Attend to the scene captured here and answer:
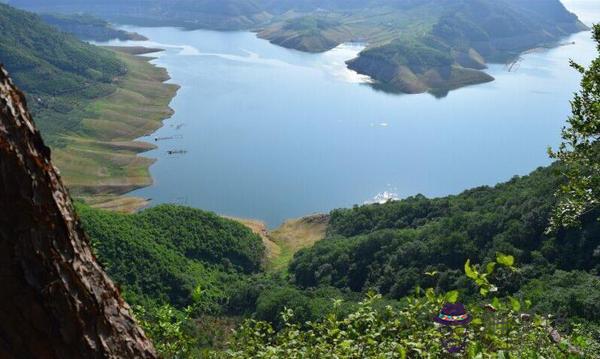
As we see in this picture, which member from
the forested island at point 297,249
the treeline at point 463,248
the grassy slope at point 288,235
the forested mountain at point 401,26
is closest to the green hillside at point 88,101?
the forested island at point 297,249

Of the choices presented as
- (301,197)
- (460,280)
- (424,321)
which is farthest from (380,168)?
(424,321)

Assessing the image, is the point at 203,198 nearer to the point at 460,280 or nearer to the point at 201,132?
the point at 201,132

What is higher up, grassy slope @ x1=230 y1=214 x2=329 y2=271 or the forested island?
the forested island

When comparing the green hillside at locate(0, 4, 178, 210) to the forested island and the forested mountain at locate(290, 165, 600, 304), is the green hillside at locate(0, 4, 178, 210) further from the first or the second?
the forested mountain at locate(290, 165, 600, 304)

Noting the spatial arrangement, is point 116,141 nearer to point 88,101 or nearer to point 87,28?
point 88,101

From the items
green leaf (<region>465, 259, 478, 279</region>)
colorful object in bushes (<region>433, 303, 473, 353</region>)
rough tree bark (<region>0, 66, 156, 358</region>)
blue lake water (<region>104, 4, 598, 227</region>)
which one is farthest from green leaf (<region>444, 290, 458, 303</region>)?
blue lake water (<region>104, 4, 598, 227</region>)

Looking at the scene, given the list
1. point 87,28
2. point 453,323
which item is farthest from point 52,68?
point 453,323
